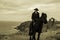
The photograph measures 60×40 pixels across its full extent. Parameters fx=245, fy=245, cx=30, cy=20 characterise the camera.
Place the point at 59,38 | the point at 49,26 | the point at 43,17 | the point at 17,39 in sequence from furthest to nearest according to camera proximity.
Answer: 1. the point at 49,26
2. the point at 17,39
3. the point at 59,38
4. the point at 43,17

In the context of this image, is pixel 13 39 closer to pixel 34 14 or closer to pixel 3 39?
pixel 3 39

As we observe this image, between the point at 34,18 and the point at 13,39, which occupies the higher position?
the point at 34,18

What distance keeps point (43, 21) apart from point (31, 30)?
1531mm

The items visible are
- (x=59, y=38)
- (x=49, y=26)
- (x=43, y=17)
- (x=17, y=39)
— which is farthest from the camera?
(x=49, y=26)

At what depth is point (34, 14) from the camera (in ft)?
66.6

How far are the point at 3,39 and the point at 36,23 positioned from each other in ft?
25.1

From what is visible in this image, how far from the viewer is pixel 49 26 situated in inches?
1566

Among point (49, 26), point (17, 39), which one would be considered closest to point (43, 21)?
point (17, 39)

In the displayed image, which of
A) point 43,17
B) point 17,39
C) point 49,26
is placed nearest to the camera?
point 43,17

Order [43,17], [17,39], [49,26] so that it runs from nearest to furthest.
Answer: [43,17] → [17,39] → [49,26]

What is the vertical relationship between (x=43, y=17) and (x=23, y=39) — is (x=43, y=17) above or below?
above

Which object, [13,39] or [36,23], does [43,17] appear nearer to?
[36,23]

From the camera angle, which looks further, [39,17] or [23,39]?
[23,39]

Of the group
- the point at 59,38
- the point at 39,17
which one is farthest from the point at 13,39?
the point at 39,17
